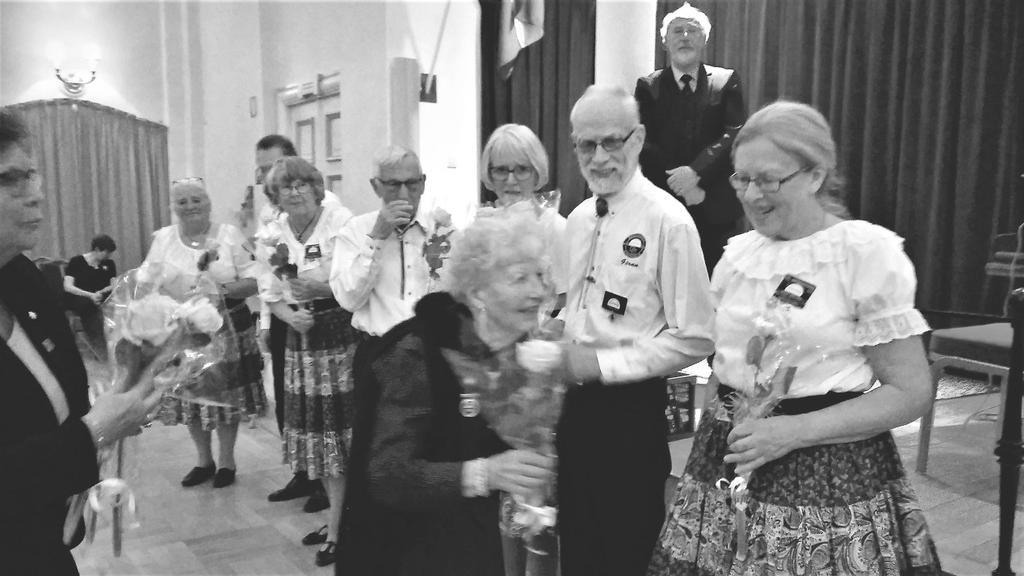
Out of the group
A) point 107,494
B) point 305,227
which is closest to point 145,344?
point 107,494

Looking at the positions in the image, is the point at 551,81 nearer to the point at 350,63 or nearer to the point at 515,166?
the point at 350,63

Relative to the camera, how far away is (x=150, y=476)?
14.6 feet

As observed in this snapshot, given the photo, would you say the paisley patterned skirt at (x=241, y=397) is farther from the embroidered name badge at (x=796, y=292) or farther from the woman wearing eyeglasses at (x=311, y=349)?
the embroidered name badge at (x=796, y=292)

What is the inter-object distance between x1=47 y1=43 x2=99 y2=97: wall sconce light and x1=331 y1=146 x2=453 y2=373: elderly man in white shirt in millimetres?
9452

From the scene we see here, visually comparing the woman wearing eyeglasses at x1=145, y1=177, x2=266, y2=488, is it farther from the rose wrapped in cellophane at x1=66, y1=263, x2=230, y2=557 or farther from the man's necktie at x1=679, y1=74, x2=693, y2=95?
the man's necktie at x1=679, y1=74, x2=693, y2=95

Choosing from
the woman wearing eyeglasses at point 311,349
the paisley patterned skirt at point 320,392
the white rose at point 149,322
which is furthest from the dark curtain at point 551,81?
the white rose at point 149,322

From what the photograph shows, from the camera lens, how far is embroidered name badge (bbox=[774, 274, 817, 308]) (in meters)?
1.55

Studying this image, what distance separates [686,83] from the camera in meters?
3.92

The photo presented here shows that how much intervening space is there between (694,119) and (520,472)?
2.95m

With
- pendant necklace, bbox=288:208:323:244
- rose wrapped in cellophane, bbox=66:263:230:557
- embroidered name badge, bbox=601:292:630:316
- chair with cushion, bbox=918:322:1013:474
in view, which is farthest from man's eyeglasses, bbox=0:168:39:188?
chair with cushion, bbox=918:322:1013:474

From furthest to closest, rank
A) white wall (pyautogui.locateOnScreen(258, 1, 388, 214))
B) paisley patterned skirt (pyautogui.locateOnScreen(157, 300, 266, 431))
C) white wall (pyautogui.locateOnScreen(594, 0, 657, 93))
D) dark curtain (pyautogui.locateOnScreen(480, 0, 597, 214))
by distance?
white wall (pyautogui.locateOnScreen(258, 1, 388, 214)) → dark curtain (pyautogui.locateOnScreen(480, 0, 597, 214)) → white wall (pyautogui.locateOnScreen(594, 0, 657, 93)) → paisley patterned skirt (pyautogui.locateOnScreen(157, 300, 266, 431))

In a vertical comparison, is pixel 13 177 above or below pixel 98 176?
below

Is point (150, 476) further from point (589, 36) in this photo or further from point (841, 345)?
point (589, 36)

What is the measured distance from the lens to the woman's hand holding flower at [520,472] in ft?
4.50
